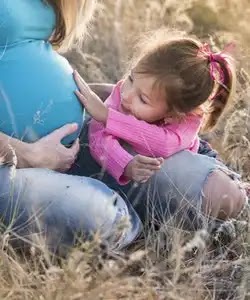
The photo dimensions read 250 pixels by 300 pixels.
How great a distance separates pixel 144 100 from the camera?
3.09m

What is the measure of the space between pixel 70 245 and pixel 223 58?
0.83 metres

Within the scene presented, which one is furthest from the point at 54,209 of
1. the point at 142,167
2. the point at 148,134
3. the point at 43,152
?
the point at 148,134

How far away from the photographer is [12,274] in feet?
8.39

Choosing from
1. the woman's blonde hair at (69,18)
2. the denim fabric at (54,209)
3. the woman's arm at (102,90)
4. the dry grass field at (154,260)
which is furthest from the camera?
the woman's arm at (102,90)

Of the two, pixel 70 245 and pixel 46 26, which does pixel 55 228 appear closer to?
pixel 70 245

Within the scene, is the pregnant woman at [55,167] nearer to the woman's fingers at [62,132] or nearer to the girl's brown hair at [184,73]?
the woman's fingers at [62,132]

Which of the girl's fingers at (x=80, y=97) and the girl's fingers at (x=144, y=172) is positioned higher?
the girl's fingers at (x=80, y=97)

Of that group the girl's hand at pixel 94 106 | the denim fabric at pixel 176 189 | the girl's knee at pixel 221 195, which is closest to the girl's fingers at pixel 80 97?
the girl's hand at pixel 94 106

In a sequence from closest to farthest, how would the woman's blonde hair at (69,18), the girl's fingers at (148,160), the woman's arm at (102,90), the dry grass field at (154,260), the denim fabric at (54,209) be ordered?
the dry grass field at (154,260) < the denim fabric at (54,209) < the girl's fingers at (148,160) < the woman's blonde hair at (69,18) < the woman's arm at (102,90)

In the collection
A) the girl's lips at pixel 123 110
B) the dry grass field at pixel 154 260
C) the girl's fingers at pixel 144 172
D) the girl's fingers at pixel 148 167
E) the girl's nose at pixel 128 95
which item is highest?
the girl's nose at pixel 128 95

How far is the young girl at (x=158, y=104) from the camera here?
3.07 m

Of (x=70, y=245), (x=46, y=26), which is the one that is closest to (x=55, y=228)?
(x=70, y=245)

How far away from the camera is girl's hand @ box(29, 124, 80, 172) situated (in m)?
2.96

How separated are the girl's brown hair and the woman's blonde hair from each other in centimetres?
28
